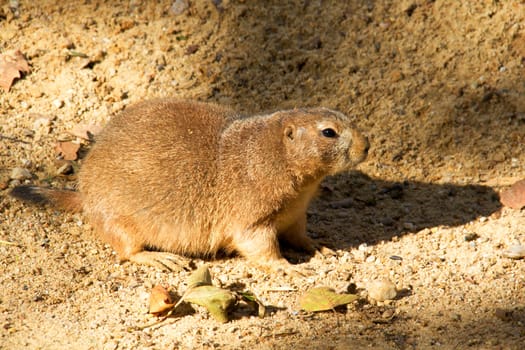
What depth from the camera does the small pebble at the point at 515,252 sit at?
4.83 meters

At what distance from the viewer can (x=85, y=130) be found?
6180mm

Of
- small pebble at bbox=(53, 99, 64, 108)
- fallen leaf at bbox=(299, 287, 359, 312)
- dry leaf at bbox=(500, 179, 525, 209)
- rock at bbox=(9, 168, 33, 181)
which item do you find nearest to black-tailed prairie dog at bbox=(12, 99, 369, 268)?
fallen leaf at bbox=(299, 287, 359, 312)

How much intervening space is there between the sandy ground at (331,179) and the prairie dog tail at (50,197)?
103 mm

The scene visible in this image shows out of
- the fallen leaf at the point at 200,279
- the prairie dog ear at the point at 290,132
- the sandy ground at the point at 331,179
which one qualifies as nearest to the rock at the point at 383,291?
the sandy ground at the point at 331,179

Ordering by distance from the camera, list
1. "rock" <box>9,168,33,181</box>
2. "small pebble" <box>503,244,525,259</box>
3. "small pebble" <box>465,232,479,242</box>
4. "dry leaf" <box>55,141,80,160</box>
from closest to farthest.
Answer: "small pebble" <box>503,244,525,259</box> < "small pebble" <box>465,232,479,242</box> < "rock" <box>9,168,33,181</box> < "dry leaf" <box>55,141,80,160</box>

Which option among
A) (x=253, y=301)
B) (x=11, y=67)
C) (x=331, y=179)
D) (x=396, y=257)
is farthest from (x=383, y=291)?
(x=11, y=67)

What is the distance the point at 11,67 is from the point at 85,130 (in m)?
1.00

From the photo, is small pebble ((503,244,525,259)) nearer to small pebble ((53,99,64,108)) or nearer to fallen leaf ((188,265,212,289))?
fallen leaf ((188,265,212,289))

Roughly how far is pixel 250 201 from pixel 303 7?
2708mm

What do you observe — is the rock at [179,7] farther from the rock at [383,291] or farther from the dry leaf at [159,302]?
the rock at [383,291]

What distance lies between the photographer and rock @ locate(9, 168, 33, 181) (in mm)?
5723

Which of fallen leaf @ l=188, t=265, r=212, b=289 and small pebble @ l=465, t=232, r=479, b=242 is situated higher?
small pebble @ l=465, t=232, r=479, b=242

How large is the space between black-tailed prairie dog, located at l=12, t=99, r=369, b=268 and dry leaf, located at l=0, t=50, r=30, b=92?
173cm

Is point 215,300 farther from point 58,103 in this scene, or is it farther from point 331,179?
point 58,103
